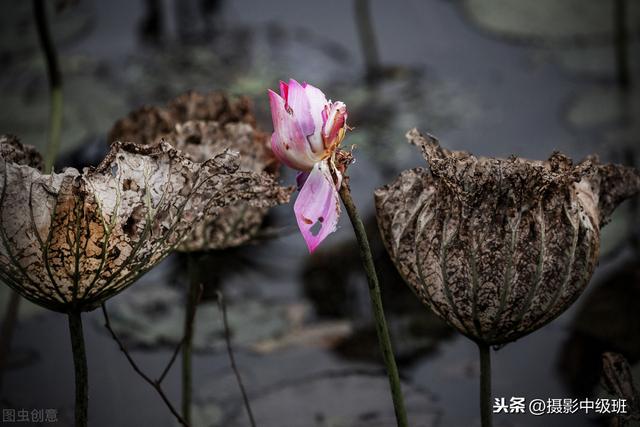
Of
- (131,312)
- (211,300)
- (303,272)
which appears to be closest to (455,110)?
(303,272)

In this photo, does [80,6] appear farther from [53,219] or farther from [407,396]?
[53,219]

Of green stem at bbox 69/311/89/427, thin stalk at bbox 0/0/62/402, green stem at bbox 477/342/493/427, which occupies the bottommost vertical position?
green stem at bbox 477/342/493/427

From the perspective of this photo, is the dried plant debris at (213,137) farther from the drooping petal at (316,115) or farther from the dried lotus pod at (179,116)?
the drooping petal at (316,115)

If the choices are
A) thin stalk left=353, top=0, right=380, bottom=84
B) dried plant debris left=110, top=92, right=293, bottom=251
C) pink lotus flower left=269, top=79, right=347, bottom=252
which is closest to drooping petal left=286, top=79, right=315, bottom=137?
pink lotus flower left=269, top=79, right=347, bottom=252

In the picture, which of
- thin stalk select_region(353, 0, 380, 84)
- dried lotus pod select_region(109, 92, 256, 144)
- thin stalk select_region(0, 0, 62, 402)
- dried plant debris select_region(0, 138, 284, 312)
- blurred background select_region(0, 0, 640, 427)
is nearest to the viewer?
dried plant debris select_region(0, 138, 284, 312)

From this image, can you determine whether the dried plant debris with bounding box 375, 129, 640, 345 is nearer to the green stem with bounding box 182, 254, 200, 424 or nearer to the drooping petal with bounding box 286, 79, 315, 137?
the drooping petal with bounding box 286, 79, 315, 137

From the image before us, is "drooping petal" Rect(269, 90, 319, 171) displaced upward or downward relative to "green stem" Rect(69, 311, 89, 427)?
upward

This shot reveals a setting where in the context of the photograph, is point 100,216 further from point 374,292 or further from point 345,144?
point 345,144
